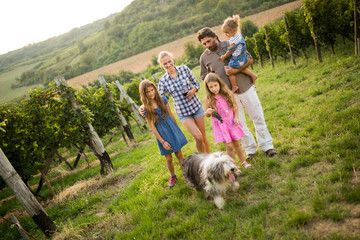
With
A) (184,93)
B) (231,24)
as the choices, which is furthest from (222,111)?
(231,24)

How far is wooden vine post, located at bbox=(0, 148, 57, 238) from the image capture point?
3693mm

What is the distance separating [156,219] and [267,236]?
1845 mm

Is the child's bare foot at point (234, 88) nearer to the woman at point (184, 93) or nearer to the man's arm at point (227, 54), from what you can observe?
the man's arm at point (227, 54)

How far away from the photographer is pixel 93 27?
129750 millimetres

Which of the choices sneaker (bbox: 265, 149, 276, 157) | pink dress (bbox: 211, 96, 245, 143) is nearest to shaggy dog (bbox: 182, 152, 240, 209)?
pink dress (bbox: 211, 96, 245, 143)

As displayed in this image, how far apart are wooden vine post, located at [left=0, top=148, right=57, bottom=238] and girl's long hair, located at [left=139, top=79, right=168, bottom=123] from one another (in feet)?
8.92

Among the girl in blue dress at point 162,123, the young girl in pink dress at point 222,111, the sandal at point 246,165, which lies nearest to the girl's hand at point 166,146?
the girl in blue dress at point 162,123

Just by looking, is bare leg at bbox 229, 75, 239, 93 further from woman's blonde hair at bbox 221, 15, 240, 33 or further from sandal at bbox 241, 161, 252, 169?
sandal at bbox 241, 161, 252, 169

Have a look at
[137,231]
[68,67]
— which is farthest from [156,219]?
[68,67]

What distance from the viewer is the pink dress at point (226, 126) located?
3689 mm

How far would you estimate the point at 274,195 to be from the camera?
297 centimetres

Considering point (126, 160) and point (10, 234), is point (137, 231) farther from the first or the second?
point (126, 160)

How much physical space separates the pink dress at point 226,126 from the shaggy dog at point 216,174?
0.54 meters

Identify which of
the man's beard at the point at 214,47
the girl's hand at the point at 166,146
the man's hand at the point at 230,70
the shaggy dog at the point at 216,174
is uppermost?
the man's beard at the point at 214,47
